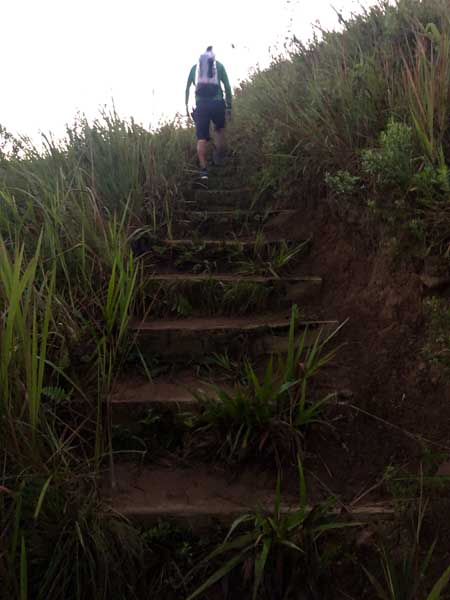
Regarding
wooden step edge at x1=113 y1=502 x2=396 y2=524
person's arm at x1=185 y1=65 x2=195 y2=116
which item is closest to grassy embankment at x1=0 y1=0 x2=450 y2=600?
wooden step edge at x1=113 y1=502 x2=396 y2=524

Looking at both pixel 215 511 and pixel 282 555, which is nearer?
pixel 282 555

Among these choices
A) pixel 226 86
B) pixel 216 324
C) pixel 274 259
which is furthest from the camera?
pixel 226 86

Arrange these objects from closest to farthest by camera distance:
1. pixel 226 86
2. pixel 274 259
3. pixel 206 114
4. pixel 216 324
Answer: pixel 216 324, pixel 274 259, pixel 206 114, pixel 226 86

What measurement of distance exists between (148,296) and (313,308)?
1.06 m

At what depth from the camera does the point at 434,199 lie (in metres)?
2.54

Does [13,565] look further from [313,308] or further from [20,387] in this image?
[313,308]

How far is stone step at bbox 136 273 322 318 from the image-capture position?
11.0 feet

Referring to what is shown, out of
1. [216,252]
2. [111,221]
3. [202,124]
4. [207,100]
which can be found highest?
[207,100]

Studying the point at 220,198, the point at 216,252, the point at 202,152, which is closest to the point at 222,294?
the point at 216,252

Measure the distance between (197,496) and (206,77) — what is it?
4.95 m

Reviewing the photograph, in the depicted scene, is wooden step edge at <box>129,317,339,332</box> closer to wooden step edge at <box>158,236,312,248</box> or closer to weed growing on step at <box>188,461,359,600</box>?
wooden step edge at <box>158,236,312,248</box>

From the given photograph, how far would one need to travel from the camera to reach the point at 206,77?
588 cm

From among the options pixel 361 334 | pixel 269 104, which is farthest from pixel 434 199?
pixel 269 104

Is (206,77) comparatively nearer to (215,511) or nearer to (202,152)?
(202,152)
